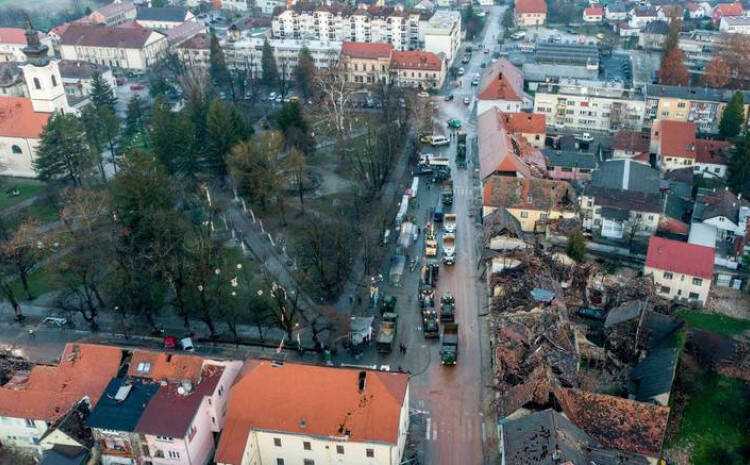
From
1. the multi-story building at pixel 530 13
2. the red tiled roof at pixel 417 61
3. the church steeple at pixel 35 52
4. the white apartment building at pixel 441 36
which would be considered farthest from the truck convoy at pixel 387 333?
the multi-story building at pixel 530 13

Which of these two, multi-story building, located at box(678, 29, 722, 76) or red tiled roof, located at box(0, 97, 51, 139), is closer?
red tiled roof, located at box(0, 97, 51, 139)

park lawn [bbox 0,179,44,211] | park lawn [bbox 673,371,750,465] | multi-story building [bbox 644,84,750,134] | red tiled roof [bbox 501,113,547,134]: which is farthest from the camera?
multi-story building [bbox 644,84,750,134]

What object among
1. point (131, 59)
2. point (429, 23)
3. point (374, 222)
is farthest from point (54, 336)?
point (429, 23)

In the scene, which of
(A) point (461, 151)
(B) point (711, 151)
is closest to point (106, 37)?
(A) point (461, 151)

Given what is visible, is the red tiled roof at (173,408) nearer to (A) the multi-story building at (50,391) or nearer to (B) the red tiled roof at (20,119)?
(A) the multi-story building at (50,391)

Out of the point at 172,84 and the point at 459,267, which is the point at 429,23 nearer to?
the point at 172,84

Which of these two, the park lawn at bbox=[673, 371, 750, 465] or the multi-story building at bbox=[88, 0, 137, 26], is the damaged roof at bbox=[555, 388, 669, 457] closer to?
the park lawn at bbox=[673, 371, 750, 465]

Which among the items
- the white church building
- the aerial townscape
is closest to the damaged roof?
the aerial townscape
